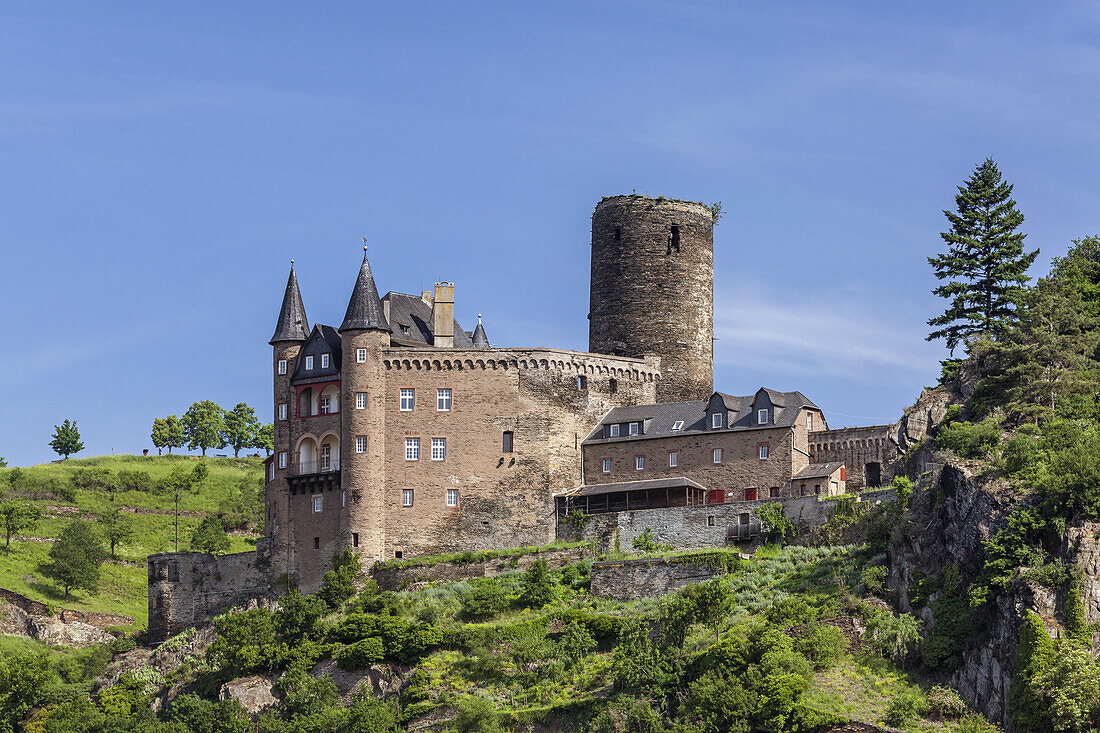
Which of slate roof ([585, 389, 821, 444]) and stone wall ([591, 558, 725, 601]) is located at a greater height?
slate roof ([585, 389, 821, 444])

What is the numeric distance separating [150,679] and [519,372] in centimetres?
2491

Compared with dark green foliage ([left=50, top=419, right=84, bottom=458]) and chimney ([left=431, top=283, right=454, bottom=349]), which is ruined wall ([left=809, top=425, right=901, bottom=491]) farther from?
dark green foliage ([left=50, top=419, right=84, bottom=458])

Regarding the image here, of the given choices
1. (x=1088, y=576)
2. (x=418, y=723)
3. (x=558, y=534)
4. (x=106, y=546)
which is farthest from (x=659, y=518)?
(x=106, y=546)

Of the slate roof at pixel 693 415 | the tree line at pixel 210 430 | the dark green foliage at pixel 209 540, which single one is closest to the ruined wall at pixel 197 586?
the slate roof at pixel 693 415

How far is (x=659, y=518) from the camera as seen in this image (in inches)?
3415

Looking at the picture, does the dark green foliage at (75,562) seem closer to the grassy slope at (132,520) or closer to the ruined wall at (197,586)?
the grassy slope at (132,520)

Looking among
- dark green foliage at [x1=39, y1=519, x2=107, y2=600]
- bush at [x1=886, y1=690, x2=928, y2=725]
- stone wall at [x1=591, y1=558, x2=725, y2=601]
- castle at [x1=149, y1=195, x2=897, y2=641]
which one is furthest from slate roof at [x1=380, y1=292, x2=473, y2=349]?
dark green foliage at [x1=39, y1=519, x2=107, y2=600]

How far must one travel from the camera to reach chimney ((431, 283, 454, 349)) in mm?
95188

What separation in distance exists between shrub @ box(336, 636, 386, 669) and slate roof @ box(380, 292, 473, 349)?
62.0ft

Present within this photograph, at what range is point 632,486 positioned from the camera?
90.1 meters

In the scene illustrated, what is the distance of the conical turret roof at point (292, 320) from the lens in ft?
309

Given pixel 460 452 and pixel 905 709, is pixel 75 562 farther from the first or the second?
pixel 905 709

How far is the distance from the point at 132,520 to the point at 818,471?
69.4m

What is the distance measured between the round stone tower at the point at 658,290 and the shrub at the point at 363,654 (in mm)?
25914
